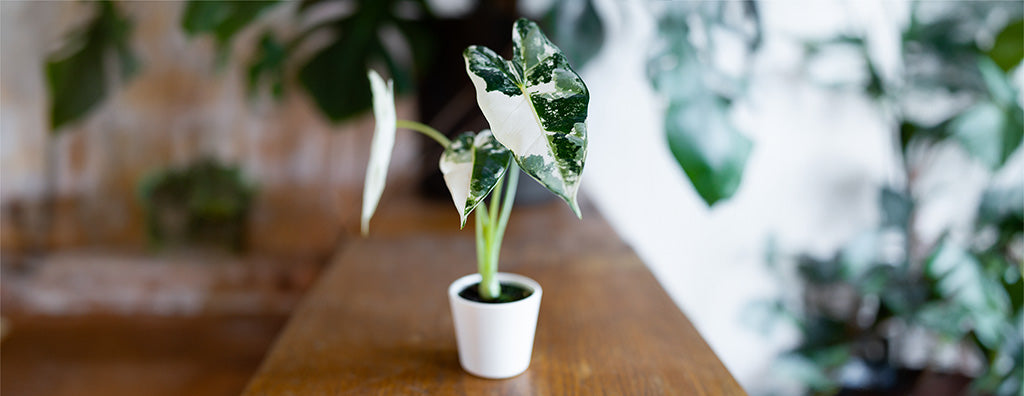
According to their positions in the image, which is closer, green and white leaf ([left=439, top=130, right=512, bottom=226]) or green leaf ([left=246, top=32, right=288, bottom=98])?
green and white leaf ([left=439, top=130, right=512, bottom=226])

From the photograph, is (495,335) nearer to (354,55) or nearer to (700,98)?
(700,98)

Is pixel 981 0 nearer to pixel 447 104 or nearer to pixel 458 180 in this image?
pixel 447 104

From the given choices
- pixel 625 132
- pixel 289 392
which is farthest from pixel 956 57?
pixel 289 392

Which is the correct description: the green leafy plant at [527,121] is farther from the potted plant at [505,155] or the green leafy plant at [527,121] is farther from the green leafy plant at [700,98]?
the green leafy plant at [700,98]

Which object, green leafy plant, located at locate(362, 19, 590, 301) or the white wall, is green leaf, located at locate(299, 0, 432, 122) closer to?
the white wall

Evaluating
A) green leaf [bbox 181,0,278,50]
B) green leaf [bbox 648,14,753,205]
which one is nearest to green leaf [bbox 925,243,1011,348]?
green leaf [bbox 648,14,753,205]

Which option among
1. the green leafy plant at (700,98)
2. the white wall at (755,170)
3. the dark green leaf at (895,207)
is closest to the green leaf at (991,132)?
the dark green leaf at (895,207)
